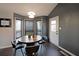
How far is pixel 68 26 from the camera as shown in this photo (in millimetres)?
2090

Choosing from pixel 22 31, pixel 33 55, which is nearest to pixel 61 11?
pixel 22 31

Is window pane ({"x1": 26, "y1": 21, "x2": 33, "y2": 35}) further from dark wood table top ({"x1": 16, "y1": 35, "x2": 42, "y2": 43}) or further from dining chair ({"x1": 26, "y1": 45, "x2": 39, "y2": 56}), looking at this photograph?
dining chair ({"x1": 26, "y1": 45, "x2": 39, "y2": 56})

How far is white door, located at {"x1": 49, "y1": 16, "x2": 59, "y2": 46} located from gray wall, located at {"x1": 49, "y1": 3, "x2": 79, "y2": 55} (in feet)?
0.17

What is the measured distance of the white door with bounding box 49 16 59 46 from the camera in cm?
200

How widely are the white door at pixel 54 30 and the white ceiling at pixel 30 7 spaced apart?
0.51 feet

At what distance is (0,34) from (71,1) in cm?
121

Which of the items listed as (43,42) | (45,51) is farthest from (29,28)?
(45,51)

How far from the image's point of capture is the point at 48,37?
2045 millimetres

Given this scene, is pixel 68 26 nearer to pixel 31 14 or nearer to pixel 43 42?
pixel 43 42

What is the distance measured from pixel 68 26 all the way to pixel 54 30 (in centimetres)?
27

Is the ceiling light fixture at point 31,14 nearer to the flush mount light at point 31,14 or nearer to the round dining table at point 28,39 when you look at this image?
the flush mount light at point 31,14

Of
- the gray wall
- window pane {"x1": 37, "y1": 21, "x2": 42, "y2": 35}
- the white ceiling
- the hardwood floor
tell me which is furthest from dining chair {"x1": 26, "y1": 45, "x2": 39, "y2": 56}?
the white ceiling

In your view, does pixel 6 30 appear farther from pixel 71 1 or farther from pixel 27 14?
pixel 71 1

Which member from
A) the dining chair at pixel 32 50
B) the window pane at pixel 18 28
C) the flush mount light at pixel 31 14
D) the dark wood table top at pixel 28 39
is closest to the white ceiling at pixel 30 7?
the flush mount light at pixel 31 14
